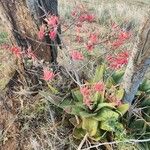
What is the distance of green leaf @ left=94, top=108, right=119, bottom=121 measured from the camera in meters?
4.14

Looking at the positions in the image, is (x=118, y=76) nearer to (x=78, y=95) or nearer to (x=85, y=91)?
(x=78, y=95)

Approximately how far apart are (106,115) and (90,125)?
169 millimetres

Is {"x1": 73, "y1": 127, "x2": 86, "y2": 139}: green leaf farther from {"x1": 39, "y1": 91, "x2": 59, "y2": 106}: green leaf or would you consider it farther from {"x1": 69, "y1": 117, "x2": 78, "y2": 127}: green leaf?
{"x1": 39, "y1": 91, "x2": 59, "y2": 106}: green leaf

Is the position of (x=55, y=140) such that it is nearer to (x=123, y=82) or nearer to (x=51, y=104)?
(x=51, y=104)

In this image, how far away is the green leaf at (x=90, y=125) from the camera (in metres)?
4.16

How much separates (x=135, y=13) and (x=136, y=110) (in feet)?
22.9

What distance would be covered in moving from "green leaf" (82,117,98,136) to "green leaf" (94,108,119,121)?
0.15 ft

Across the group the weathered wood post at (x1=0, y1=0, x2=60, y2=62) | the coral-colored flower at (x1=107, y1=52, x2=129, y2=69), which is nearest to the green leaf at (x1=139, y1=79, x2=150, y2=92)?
the coral-colored flower at (x1=107, y1=52, x2=129, y2=69)

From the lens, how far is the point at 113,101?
417 centimetres

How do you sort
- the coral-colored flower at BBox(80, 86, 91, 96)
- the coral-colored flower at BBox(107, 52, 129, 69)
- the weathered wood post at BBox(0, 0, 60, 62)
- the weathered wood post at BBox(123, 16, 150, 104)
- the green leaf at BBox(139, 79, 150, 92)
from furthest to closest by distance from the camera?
the green leaf at BBox(139, 79, 150, 92) → the weathered wood post at BBox(0, 0, 60, 62) → the coral-colored flower at BBox(107, 52, 129, 69) → the coral-colored flower at BBox(80, 86, 91, 96) → the weathered wood post at BBox(123, 16, 150, 104)

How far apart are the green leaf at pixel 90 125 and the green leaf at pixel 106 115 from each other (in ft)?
0.15

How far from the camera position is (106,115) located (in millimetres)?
4152

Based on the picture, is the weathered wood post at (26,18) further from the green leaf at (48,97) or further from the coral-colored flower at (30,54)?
the green leaf at (48,97)

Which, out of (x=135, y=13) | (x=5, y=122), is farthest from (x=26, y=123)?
(x=135, y=13)
